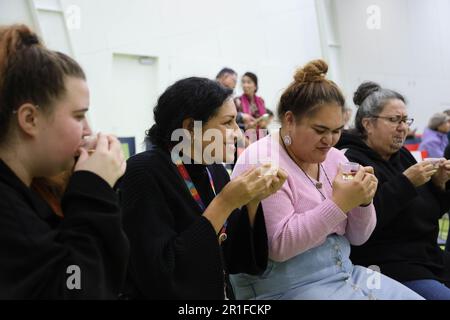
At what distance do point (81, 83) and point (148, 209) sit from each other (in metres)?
0.42

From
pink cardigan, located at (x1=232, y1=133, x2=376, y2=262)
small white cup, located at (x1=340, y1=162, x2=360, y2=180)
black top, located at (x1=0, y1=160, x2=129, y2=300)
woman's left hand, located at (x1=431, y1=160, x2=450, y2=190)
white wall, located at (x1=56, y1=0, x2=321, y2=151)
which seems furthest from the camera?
white wall, located at (x1=56, y1=0, x2=321, y2=151)

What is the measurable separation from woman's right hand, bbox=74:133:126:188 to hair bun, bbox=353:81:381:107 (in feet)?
5.08

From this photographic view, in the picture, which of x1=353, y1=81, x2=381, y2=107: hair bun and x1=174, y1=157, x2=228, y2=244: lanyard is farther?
x1=353, y1=81, x2=381, y2=107: hair bun

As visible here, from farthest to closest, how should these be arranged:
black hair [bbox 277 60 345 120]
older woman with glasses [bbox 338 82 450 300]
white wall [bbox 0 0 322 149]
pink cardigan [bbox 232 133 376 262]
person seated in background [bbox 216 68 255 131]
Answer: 1. white wall [bbox 0 0 322 149]
2. person seated in background [bbox 216 68 255 131]
3. older woman with glasses [bbox 338 82 450 300]
4. black hair [bbox 277 60 345 120]
5. pink cardigan [bbox 232 133 376 262]

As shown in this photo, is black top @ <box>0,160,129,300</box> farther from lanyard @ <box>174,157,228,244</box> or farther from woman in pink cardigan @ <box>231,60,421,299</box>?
woman in pink cardigan @ <box>231,60,421,299</box>

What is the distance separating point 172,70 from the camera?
6.56 meters

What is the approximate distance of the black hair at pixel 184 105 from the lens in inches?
58.6

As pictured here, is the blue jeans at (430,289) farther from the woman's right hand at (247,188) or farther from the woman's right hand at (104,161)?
the woman's right hand at (104,161)

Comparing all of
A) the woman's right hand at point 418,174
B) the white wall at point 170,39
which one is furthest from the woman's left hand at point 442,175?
the white wall at point 170,39

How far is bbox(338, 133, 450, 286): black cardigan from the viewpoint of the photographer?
72.9 inches

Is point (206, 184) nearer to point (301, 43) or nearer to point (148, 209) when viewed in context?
point (148, 209)

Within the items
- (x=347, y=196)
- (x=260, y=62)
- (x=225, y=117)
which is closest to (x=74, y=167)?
(x=225, y=117)

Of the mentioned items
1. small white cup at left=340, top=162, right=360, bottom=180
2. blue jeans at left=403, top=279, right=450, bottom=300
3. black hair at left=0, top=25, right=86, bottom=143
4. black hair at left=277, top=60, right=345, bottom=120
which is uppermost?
black hair at left=0, top=25, right=86, bottom=143

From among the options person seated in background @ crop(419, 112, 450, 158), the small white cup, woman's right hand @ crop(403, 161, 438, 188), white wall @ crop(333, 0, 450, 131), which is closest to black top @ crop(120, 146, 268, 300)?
the small white cup
